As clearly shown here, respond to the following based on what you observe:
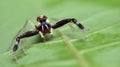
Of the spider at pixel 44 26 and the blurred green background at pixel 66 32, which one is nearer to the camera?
the blurred green background at pixel 66 32

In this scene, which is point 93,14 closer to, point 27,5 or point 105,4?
point 105,4

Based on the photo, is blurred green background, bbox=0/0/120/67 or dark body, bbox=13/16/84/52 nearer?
blurred green background, bbox=0/0/120/67

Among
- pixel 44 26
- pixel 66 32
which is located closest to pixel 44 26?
pixel 44 26

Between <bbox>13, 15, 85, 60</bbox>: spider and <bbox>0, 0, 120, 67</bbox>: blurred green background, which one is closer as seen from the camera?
<bbox>0, 0, 120, 67</bbox>: blurred green background

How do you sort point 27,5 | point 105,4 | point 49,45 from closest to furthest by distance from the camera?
point 49,45 < point 105,4 < point 27,5

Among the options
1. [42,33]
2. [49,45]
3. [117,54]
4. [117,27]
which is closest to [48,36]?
[42,33]

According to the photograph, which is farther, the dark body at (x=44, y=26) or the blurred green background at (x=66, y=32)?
the dark body at (x=44, y=26)

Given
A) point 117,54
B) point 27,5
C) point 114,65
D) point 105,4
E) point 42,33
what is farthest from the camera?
point 27,5

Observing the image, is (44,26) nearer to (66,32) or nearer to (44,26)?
(44,26)
